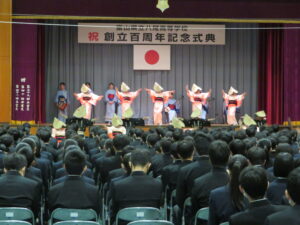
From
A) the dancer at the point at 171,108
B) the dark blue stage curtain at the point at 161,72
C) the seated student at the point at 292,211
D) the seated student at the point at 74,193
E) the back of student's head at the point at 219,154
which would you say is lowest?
the seated student at the point at 74,193

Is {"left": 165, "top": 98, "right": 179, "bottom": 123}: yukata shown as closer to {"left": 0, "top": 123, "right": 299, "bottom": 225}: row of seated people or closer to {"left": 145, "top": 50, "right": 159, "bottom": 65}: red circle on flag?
{"left": 145, "top": 50, "right": 159, "bottom": 65}: red circle on flag

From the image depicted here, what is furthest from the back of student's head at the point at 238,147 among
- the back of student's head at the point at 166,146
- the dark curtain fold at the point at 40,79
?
the dark curtain fold at the point at 40,79

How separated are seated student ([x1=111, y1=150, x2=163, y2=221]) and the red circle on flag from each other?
1545 cm

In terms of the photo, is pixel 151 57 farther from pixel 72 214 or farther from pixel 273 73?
pixel 72 214

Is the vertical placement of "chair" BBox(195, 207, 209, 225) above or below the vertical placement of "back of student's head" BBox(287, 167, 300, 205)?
below

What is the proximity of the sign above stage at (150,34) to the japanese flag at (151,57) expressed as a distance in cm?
32

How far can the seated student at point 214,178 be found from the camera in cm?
457

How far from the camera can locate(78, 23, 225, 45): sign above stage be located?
63.9 feet

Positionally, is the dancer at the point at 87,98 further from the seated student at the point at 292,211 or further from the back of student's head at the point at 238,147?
the seated student at the point at 292,211

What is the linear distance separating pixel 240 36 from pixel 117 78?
477 cm

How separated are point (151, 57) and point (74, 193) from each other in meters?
15.8

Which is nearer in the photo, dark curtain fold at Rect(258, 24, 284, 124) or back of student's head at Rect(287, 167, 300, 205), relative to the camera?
back of student's head at Rect(287, 167, 300, 205)

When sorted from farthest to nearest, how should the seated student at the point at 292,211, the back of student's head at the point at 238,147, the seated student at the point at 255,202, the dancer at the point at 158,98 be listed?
the dancer at the point at 158,98
the back of student's head at the point at 238,147
the seated student at the point at 255,202
the seated student at the point at 292,211

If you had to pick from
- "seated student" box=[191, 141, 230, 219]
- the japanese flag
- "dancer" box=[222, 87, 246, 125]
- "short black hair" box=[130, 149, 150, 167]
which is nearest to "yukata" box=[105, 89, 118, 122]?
the japanese flag
